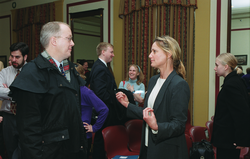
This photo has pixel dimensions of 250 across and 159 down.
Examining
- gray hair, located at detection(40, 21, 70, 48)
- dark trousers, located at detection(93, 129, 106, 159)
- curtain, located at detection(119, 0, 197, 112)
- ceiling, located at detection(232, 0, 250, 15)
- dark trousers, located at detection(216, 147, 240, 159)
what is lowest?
dark trousers, located at detection(93, 129, 106, 159)

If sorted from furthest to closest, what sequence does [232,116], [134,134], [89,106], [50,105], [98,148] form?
[134,134]
[98,148]
[89,106]
[232,116]
[50,105]

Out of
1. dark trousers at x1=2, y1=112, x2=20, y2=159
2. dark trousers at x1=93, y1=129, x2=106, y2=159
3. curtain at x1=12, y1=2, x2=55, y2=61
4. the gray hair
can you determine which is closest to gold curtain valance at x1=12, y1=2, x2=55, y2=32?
curtain at x1=12, y1=2, x2=55, y2=61

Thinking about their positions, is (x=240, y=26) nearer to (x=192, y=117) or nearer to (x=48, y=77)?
(x=192, y=117)

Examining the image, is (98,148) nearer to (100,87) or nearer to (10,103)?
(100,87)

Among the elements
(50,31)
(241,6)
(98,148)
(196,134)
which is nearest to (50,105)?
(50,31)

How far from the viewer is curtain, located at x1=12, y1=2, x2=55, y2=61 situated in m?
6.86

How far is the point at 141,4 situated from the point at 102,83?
308 cm

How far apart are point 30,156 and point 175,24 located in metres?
4.45

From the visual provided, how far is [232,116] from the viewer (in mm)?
2096

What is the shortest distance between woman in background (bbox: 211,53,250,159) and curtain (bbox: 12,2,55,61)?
594 centimetres

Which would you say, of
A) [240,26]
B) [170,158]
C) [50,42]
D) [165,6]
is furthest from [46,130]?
[240,26]

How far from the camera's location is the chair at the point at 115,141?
2541 millimetres

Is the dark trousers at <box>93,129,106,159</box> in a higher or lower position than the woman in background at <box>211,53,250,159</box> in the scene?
lower

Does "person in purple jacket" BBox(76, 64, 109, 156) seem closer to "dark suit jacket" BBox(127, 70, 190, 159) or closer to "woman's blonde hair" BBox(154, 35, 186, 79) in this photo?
"dark suit jacket" BBox(127, 70, 190, 159)
